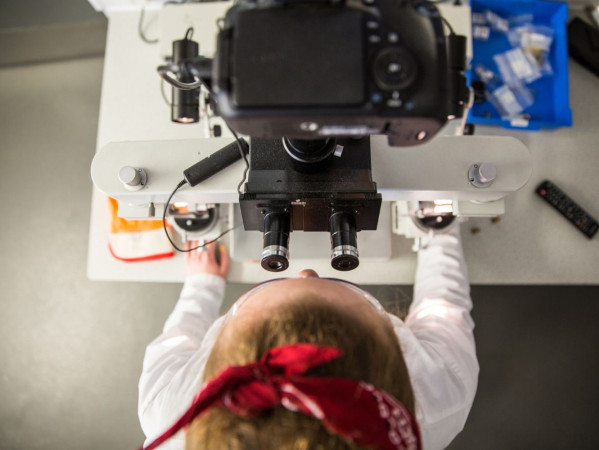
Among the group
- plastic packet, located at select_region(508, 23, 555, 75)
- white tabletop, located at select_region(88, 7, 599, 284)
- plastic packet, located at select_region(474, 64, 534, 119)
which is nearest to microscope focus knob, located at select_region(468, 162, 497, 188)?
white tabletop, located at select_region(88, 7, 599, 284)

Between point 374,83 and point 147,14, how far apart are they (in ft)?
3.77

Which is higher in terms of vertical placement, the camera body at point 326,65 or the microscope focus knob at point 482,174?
the camera body at point 326,65

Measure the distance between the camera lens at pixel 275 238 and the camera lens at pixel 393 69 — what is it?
298mm

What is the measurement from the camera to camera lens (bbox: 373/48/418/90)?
1.52ft

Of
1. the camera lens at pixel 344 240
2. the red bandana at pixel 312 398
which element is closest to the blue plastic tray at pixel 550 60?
the camera lens at pixel 344 240

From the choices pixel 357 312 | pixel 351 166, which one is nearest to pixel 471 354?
pixel 357 312

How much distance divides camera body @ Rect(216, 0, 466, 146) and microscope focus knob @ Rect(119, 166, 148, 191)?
1.00 ft

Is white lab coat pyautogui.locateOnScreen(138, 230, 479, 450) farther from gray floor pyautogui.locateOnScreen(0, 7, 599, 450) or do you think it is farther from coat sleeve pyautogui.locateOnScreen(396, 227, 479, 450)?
gray floor pyautogui.locateOnScreen(0, 7, 599, 450)

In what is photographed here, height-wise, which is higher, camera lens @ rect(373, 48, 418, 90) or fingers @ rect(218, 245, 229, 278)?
camera lens @ rect(373, 48, 418, 90)

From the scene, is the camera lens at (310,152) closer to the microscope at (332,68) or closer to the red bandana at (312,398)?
the microscope at (332,68)

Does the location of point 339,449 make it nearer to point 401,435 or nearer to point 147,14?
point 401,435

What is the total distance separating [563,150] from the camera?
1.26 m

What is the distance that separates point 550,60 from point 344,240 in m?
1.10

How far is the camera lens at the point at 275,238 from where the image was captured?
2.26 ft
